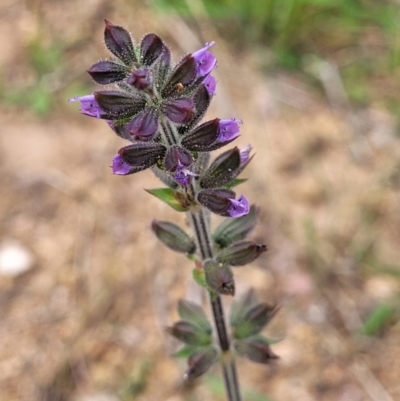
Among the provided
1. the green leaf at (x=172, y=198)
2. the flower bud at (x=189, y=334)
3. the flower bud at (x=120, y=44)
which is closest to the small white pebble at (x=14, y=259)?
the flower bud at (x=189, y=334)

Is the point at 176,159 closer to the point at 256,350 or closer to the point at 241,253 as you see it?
the point at 241,253

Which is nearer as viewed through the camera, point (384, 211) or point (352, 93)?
point (384, 211)

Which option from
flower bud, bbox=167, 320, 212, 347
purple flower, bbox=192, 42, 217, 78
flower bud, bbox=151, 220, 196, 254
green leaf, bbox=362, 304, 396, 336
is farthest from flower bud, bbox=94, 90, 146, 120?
green leaf, bbox=362, 304, 396, 336

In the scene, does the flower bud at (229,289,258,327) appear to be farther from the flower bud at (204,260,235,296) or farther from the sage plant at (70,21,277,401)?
the flower bud at (204,260,235,296)

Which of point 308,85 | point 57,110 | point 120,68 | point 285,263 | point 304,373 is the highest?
point 57,110

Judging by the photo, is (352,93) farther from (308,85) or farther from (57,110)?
(57,110)

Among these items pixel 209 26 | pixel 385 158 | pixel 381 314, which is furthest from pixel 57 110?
pixel 381 314
